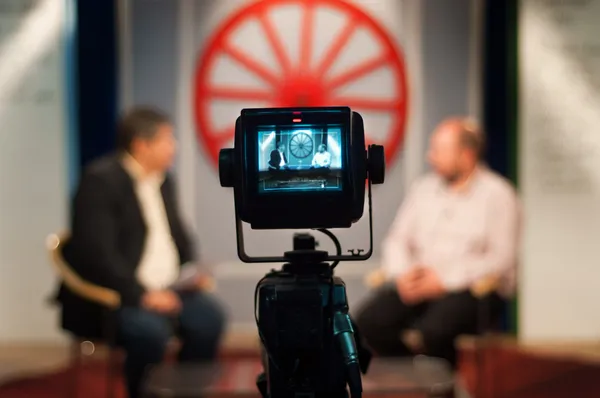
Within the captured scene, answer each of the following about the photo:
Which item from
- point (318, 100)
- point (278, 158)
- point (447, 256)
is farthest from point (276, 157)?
point (318, 100)

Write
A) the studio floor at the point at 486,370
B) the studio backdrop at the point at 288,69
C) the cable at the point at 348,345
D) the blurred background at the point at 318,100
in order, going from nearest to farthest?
1. the cable at the point at 348,345
2. the studio floor at the point at 486,370
3. the blurred background at the point at 318,100
4. the studio backdrop at the point at 288,69

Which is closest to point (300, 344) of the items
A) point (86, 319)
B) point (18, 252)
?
point (86, 319)

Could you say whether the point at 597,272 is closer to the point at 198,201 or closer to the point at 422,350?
the point at 422,350

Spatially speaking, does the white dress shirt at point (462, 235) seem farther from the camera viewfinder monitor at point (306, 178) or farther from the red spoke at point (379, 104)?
the camera viewfinder monitor at point (306, 178)

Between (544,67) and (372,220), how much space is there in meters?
3.07

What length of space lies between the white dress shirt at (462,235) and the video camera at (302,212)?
2.26 m

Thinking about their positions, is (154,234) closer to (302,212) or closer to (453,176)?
(453,176)

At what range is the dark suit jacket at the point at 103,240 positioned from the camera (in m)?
3.62

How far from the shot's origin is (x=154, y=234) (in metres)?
3.86

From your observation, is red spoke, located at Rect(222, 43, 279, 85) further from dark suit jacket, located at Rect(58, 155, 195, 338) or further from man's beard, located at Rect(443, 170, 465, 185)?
dark suit jacket, located at Rect(58, 155, 195, 338)

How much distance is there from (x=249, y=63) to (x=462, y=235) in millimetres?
1514

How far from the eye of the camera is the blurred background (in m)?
4.62

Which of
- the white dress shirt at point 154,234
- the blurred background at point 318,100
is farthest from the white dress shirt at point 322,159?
the blurred background at point 318,100

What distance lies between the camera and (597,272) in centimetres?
477
